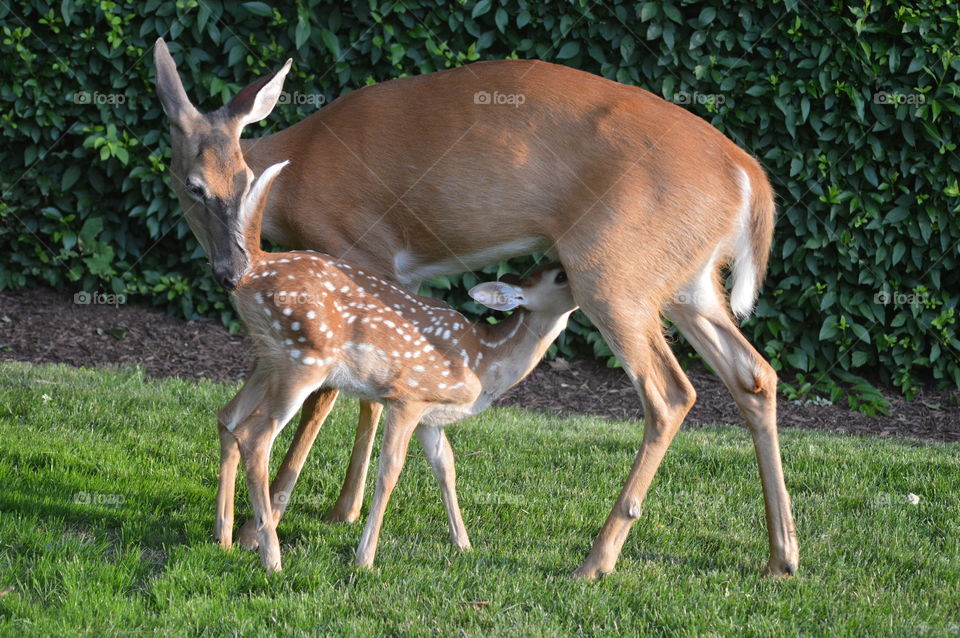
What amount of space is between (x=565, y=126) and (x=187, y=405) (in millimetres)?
2921

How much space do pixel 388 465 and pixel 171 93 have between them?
1872 millimetres

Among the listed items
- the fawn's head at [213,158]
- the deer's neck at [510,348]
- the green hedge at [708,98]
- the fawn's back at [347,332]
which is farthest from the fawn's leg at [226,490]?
the green hedge at [708,98]

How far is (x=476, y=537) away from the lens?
4.61 meters

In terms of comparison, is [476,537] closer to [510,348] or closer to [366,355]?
[510,348]

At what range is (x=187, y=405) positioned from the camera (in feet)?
20.6

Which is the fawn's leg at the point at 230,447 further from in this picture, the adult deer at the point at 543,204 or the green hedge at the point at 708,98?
the green hedge at the point at 708,98

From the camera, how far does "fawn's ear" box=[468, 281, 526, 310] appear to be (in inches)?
177

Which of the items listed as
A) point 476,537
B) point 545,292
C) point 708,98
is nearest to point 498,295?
point 545,292

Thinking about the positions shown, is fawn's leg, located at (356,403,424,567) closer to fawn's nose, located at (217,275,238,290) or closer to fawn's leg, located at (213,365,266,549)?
fawn's leg, located at (213,365,266,549)

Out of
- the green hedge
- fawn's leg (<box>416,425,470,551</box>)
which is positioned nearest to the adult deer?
fawn's leg (<box>416,425,470,551</box>)

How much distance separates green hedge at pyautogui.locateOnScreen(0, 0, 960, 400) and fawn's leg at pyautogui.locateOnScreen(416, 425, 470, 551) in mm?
3002

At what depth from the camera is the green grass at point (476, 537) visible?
12.2 ft

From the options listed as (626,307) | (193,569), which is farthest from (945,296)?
(193,569)

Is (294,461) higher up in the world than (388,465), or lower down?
lower down
